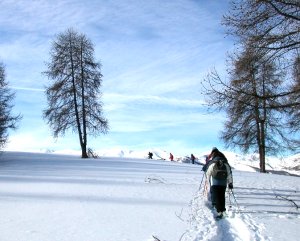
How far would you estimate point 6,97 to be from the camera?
29.0 meters

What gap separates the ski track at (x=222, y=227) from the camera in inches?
332

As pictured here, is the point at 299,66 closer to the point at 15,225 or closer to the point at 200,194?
the point at 200,194

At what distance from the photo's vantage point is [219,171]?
38.9ft

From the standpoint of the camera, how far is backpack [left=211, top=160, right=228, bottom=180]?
11867 millimetres

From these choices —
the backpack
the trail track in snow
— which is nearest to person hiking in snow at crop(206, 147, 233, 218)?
the backpack

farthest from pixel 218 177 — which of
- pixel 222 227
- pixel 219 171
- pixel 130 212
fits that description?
pixel 130 212

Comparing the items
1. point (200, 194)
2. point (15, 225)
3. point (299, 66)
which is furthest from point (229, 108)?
point (15, 225)

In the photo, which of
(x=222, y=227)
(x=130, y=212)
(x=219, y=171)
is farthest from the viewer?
(x=219, y=171)

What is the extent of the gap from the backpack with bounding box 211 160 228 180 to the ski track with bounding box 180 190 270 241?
3.31ft

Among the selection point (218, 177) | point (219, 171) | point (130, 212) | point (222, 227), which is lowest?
point (222, 227)

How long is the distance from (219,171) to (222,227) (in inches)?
98.4

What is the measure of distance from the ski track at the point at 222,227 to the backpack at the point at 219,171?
1008 mm

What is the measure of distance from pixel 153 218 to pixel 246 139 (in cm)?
2087

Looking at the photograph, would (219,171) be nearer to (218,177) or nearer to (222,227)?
(218,177)
